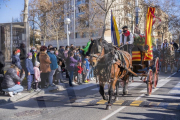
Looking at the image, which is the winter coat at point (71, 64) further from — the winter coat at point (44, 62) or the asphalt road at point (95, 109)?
the asphalt road at point (95, 109)

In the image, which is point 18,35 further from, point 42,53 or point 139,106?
point 139,106

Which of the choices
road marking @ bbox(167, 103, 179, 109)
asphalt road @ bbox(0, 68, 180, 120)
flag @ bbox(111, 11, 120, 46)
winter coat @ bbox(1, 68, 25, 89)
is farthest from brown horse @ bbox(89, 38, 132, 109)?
winter coat @ bbox(1, 68, 25, 89)

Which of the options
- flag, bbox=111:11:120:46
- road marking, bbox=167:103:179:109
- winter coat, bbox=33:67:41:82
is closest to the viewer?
road marking, bbox=167:103:179:109

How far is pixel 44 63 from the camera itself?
1037cm

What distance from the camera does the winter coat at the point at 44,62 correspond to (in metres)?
10.3

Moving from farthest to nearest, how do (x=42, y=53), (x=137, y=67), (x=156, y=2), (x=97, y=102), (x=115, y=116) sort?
1. (x=156, y=2)
2. (x=42, y=53)
3. (x=137, y=67)
4. (x=97, y=102)
5. (x=115, y=116)

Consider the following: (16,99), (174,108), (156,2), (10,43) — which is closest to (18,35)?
(10,43)

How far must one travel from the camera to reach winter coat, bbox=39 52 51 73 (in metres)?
10.3

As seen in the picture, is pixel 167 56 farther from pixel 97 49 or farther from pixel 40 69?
pixel 97 49

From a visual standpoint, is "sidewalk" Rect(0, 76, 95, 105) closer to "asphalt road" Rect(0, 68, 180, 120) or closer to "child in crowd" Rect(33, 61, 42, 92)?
"child in crowd" Rect(33, 61, 42, 92)

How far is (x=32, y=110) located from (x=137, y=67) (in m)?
4.03

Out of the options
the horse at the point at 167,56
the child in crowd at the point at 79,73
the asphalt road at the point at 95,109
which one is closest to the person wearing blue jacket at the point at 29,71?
the asphalt road at the point at 95,109

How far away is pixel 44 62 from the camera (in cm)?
1034

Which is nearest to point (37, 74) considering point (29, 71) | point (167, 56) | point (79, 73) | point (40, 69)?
point (29, 71)
